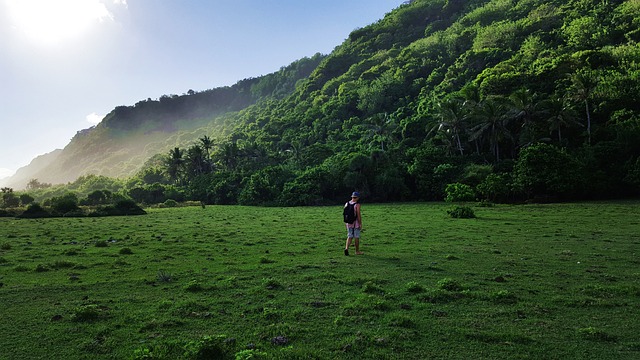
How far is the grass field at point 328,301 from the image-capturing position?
7.58 m

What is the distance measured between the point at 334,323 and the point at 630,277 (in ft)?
35.4

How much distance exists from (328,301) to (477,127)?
64466mm

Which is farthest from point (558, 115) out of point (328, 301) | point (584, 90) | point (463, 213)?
point (328, 301)

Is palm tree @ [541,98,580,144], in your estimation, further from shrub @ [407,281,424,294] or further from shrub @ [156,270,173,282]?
shrub @ [156,270,173,282]

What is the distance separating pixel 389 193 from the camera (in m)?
66.0

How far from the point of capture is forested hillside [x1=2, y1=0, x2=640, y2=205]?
158ft

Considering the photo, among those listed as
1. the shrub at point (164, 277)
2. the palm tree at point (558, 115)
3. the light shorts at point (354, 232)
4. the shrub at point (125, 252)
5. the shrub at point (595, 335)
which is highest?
the palm tree at point (558, 115)

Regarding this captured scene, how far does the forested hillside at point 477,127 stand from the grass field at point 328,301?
3130cm

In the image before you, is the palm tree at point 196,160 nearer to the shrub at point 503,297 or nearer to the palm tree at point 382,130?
the palm tree at point 382,130

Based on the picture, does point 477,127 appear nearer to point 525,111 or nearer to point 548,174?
point 525,111

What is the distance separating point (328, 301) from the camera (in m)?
10.6

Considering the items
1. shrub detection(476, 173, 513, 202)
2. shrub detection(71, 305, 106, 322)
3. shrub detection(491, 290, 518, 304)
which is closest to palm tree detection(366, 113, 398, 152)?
shrub detection(476, 173, 513, 202)

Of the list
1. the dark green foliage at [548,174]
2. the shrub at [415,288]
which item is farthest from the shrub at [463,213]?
the shrub at [415,288]

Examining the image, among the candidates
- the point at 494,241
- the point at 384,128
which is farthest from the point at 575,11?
the point at 494,241
